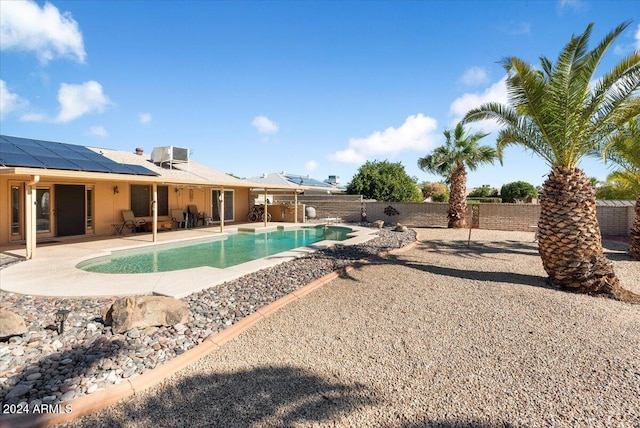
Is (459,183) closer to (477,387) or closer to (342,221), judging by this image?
(342,221)

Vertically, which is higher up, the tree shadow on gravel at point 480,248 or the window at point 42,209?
the window at point 42,209

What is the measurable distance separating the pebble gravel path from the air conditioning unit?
1408cm

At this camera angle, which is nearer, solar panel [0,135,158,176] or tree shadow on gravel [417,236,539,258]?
tree shadow on gravel [417,236,539,258]

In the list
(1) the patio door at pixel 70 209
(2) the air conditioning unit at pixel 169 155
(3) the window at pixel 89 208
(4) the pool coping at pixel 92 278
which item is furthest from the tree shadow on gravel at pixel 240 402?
(2) the air conditioning unit at pixel 169 155

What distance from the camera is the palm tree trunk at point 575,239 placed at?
6.93 meters

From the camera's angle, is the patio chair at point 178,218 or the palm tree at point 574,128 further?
the patio chair at point 178,218

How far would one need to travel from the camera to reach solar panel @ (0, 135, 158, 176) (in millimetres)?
11711

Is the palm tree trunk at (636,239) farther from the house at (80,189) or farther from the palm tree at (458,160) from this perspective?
the house at (80,189)

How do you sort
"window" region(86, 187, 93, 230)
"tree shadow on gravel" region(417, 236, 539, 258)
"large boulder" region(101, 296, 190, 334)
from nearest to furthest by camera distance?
1. "large boulder" region(101, 296, 190, 334)
2. "tree shadow on gravel" region(417, 236, 539, 258)
3. "window" region(86, 187, 93, 230)

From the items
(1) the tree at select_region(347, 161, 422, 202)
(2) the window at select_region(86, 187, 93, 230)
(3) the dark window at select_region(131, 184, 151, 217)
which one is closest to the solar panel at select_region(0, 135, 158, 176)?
(3) the dark window at select_region(131, 184, 151, 217)

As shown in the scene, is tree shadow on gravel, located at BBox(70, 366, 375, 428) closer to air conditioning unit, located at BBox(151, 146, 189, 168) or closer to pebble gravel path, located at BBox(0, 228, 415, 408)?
pebble gravel path, located at BBox(0, 228, 415, 408)

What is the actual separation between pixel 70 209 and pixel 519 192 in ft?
116

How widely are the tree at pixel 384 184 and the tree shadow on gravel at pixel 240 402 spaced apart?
25508 mm

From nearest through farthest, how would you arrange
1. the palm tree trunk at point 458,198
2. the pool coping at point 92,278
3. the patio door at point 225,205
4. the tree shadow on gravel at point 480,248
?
the pool coping at point 92,278, the tree shadow on gravel at point 480,248, the palm tree trunk at point 458,198, the patio door at point 225,205
